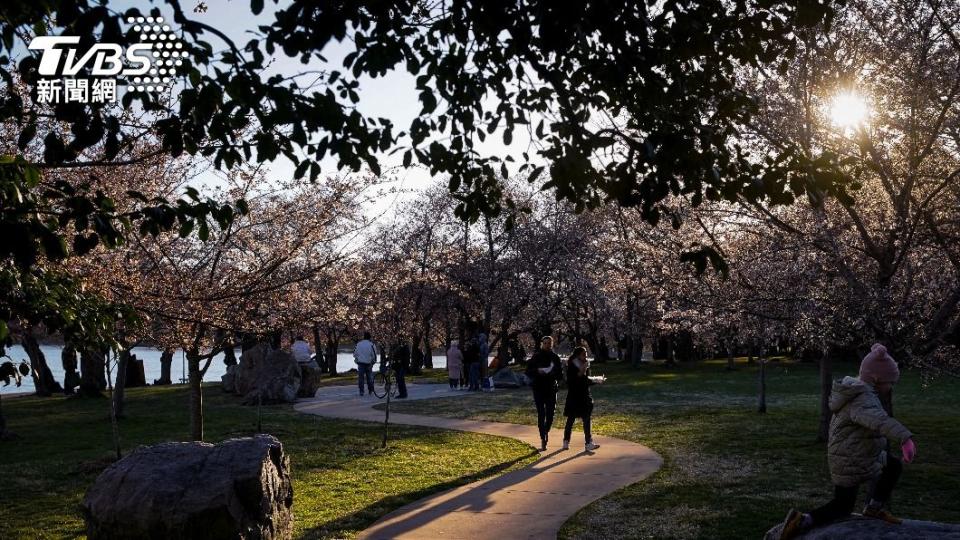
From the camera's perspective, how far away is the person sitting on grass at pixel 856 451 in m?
6.64

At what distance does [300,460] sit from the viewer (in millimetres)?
13727

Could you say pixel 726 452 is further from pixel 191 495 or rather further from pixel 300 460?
pixel 191 495

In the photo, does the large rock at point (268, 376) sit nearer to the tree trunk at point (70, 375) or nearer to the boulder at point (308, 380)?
the boulder at point (308, 380)

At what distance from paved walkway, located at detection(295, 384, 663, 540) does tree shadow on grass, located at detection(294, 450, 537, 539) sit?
6.9 inches

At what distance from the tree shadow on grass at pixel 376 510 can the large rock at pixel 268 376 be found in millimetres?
14018

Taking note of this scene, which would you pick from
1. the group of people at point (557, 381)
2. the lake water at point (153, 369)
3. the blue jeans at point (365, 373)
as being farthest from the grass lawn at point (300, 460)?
the lake water at point (153, 369)

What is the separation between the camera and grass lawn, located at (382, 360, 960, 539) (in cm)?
941

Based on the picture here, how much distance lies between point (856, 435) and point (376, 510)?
5.54 meters

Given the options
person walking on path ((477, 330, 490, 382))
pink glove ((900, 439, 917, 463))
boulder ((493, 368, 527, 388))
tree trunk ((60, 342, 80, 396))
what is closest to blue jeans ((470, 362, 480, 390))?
person walking on path ((477, 330, 490, 382))

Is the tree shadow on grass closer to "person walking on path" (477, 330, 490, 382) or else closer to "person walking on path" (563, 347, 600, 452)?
"person walking on path" (563, 347, 600, 452)

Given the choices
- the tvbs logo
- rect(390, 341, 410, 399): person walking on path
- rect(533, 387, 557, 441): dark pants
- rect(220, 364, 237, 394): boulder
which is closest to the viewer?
the tvbs logo

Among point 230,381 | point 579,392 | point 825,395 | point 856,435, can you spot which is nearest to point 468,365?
point 230,381

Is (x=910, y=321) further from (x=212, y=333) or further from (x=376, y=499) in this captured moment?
(x=212, y=333)

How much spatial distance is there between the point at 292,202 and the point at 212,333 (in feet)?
10.1
